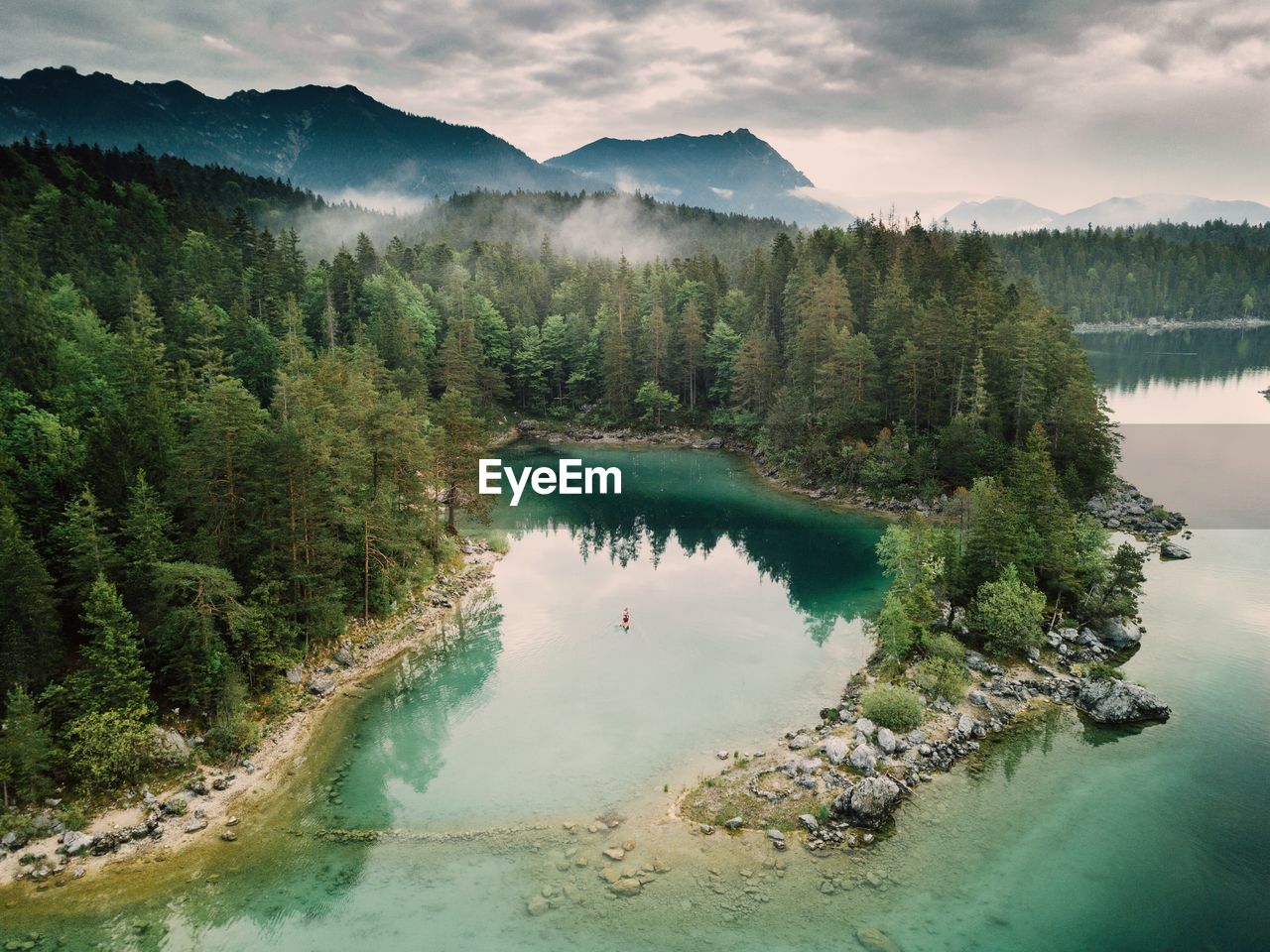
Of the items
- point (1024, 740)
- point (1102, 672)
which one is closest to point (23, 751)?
point (1024, 740)

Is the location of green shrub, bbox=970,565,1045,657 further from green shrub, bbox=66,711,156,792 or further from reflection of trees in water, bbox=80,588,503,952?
green shrub, bbox=66,711,156,792

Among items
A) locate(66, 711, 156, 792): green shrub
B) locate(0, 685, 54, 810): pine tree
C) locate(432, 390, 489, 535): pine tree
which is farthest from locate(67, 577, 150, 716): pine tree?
locate(432, 390, 489, 535): pine tree

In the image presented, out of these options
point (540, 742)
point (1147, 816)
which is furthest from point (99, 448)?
point (1147, 816)

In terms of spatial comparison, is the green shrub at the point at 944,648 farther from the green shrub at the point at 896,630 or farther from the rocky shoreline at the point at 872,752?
the rocky shoreline at the point at 872,752

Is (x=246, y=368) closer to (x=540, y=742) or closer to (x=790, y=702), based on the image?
(x=540, y=742)

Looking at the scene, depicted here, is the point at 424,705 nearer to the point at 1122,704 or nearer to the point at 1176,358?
the point at 1122,704

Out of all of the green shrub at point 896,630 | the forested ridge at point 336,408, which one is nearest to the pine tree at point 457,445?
the forested ridge at point 336,408
